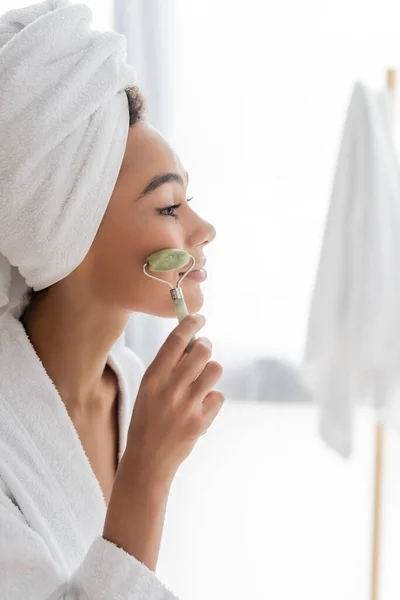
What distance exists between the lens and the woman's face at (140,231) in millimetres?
889

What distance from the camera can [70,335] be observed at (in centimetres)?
94

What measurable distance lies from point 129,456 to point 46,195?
296 mm

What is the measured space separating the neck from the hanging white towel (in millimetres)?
680

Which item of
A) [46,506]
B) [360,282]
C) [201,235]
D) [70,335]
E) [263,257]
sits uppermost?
[201,235]

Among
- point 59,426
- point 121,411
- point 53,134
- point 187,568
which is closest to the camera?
point 53,134

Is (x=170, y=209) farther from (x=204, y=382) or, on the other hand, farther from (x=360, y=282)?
(x=360, y=282)

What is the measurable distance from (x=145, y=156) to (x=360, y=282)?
718 millimetres

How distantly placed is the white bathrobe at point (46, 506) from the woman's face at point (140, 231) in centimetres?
13

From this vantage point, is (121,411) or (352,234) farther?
(352,234)

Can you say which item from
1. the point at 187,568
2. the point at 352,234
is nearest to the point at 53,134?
the point at 352,234

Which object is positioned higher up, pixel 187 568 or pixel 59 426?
pixel 59 426

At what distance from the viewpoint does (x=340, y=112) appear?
1957 millimetres

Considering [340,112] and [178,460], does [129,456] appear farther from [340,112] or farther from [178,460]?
[340,112]

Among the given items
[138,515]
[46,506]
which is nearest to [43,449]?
[46,506]
